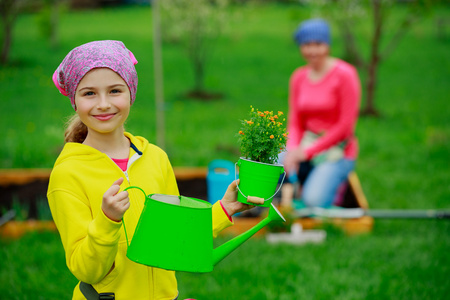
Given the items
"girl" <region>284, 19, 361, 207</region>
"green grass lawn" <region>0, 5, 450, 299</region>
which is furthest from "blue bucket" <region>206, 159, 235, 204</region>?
"girl" <region>284, 19, 361, 207</region>

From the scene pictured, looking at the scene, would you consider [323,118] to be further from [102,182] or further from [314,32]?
[102,182]

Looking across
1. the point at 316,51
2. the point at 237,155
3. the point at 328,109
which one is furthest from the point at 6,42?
the point at 328,109

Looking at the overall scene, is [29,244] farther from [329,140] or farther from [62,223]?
[329,140]

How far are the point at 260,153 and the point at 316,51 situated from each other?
2.88m

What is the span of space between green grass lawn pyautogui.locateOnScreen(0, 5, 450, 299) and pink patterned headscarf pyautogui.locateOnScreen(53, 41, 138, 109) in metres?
0.42

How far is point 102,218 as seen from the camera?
1342 millimetres

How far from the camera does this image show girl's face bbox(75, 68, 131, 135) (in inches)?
58.6

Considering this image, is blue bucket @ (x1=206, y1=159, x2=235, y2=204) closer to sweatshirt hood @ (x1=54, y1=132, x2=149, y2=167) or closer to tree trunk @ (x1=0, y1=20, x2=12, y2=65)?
sweatshirt hood @ (x1=54, y1=132, x2=149, y2=167)

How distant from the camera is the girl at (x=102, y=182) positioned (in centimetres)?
142

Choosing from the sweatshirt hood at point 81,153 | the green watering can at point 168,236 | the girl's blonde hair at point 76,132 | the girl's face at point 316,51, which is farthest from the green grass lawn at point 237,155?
the girl's face at point 316,51

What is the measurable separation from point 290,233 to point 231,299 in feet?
3.31

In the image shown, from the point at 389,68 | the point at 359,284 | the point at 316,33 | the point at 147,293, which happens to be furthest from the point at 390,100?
the point at 147,293

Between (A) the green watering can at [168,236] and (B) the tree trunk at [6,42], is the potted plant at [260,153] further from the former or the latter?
(B) the tree trunk at [6,42]

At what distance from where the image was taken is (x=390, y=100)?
8.95 m
